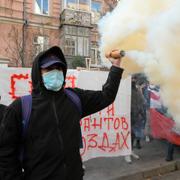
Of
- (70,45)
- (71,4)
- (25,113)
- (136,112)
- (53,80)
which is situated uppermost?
(71,4)

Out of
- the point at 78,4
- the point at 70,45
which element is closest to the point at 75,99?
the point at 70,45

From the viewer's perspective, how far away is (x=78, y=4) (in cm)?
2744

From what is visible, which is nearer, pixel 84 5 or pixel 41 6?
pixel 41 6

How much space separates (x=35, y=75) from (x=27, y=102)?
0.67 ft

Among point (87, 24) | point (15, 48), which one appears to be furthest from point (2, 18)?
point (87, 24)

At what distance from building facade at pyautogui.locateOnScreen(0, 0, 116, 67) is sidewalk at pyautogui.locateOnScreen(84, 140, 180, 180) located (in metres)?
16.0

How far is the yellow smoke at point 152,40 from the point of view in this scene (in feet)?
10.6

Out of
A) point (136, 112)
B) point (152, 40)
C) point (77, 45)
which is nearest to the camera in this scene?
point (152, 40)

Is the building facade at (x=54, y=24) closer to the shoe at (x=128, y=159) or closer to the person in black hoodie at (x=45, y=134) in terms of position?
the shoe at (x=128, y=159)

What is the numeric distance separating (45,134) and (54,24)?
79.9 feet

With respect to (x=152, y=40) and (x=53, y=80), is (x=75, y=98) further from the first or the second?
(x=152, y=40)

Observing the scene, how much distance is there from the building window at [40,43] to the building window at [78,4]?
369 centimetres

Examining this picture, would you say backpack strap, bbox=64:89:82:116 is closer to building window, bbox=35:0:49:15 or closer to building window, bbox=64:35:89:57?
building window, bbox=64:35:89:57

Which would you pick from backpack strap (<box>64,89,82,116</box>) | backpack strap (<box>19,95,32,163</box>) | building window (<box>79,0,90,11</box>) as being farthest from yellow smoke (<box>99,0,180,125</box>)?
building window (<box>79,0,90,11</box>)
